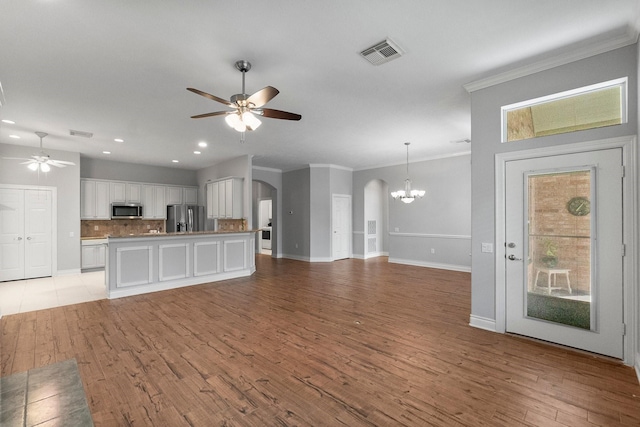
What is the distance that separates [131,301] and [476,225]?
5.29 m

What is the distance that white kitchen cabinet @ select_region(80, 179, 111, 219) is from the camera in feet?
25.1

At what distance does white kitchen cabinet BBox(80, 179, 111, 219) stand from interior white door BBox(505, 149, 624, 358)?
917 centimetres

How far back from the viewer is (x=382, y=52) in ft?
9.54

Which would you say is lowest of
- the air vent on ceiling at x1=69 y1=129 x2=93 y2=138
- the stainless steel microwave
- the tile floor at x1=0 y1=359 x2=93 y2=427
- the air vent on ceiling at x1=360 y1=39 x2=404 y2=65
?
the tile floor at x1=0 y1=359 x2=93 y2=427

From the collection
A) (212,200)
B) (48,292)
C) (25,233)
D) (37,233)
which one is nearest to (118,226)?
(37,233)

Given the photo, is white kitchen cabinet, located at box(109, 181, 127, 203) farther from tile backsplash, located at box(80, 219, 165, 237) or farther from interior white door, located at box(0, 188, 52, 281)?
interior white door, located at box(0, 188, 52, 281)

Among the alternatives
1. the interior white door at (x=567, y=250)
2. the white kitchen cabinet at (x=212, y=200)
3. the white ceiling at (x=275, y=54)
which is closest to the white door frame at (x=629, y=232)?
the interior white door at (x=567, y=250)

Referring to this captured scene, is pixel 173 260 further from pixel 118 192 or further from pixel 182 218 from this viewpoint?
pixel 118 192

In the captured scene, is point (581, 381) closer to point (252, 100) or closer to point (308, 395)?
point (308, 395)

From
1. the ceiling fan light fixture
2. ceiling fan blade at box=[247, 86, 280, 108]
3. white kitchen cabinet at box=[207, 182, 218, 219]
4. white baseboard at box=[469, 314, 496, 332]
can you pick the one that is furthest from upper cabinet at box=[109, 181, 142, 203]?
white baseboard at box=[469, 314, 496, 332]

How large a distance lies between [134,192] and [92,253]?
1938 mm

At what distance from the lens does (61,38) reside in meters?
2.65

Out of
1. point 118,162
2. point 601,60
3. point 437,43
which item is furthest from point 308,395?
point 118,162

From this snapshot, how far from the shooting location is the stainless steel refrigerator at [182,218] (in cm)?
887
